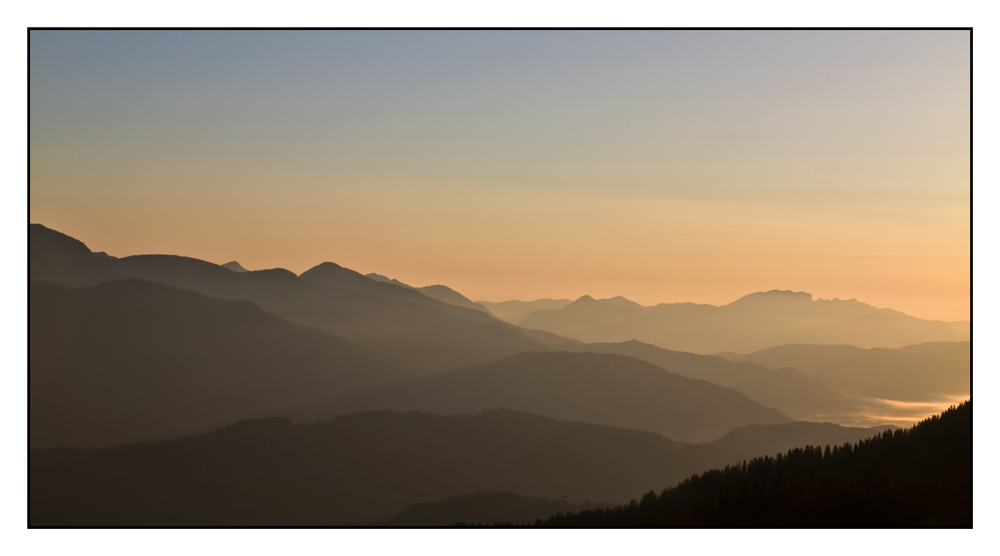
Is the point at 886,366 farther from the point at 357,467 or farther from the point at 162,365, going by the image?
the point at 162,365

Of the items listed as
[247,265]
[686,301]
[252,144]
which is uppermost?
[252,144]

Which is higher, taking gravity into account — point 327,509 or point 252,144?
point 252,144

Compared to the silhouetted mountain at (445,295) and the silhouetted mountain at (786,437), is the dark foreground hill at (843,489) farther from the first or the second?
the silhouetted mountain at (445,295)

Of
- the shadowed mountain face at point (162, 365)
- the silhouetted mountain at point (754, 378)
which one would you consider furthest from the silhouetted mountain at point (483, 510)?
the silhouetted mountain at point (754, 378)

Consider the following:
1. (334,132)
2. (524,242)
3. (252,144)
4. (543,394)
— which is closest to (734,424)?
(543,394)

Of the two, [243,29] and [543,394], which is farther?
[543,394]

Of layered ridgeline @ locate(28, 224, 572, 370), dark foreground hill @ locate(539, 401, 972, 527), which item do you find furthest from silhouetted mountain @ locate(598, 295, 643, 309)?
dark foreground hill @ locate(539, 401, 972, 527)

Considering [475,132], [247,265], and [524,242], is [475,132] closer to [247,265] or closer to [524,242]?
[524,242]
